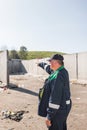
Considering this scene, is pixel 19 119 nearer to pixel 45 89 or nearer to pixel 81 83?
pixel 45 89

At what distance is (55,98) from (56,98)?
16 millimetres

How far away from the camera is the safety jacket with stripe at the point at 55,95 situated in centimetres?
336

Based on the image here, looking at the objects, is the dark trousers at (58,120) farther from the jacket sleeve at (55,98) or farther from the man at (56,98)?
the jacket sleeve at (55,98)

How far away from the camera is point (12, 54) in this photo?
5459 cm

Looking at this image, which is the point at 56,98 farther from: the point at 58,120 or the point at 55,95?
the point at 58,120

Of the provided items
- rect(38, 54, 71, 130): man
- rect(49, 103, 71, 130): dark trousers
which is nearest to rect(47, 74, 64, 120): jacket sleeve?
rect(38, 54, 71, 130): man

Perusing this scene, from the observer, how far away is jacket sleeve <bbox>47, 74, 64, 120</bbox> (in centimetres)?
334

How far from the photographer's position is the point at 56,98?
3.37 metres

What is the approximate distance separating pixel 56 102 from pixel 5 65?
13.2m

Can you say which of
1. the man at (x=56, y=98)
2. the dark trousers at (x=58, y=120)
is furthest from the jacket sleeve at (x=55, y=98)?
the dark trousers at (x=58, y=120)

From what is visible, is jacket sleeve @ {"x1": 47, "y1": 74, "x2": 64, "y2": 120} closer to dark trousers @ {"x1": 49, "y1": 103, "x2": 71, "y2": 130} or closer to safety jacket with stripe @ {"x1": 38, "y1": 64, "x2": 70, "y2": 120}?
safety jacket with stripe @ {"x1": 38, "y1": 64, "x2": 70, "y2": 120}

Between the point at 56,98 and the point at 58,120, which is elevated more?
the point at 56,98

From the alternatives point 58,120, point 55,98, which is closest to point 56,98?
point 55,98

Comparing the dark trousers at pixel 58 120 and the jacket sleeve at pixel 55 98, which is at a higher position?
the jacket sleeve at pixel 55 98
